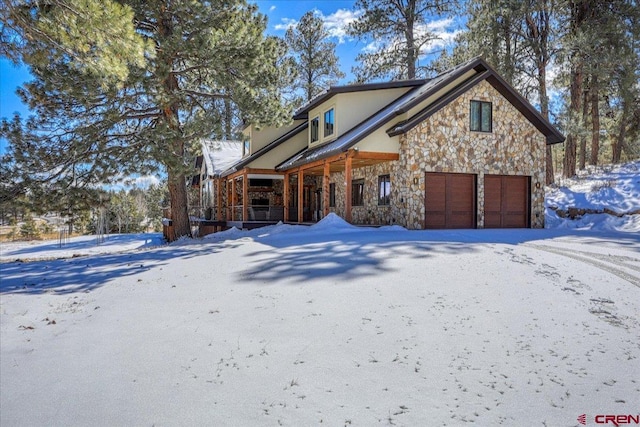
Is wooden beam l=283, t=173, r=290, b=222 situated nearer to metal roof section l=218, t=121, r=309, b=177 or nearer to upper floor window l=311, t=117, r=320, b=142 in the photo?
metal roof section l=218, t=121, r=309, b=177

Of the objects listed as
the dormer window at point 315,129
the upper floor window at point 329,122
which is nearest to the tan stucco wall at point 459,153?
the upper floor window at point 329,122

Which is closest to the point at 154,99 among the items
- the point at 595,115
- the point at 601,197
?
the point at 601,197

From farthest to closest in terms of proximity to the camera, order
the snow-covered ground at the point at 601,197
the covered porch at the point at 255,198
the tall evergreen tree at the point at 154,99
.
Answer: the covered porch at the point at 255,198 → the snow-covered ground at the point at 601,197 → the tall evergreen tree at the point at 154,99

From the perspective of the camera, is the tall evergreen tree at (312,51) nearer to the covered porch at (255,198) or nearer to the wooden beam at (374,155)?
the covered porch at (255,198)

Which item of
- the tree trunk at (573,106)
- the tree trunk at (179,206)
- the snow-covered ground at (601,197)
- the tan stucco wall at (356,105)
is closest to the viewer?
the snow-covered ground at (601,197)

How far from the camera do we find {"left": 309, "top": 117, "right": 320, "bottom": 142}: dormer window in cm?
1877

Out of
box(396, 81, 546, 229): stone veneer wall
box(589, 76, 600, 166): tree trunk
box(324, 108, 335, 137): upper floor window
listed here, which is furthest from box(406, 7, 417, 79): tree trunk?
box(396, 81, 546, 229): stone veneer wall

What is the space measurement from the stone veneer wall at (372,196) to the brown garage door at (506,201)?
11.2 feet

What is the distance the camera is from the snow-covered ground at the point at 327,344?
3174 millimetres

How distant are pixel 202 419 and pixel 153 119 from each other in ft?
46.9

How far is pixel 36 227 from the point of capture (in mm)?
38688

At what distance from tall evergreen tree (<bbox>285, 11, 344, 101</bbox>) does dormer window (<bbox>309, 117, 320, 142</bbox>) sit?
11674 mm

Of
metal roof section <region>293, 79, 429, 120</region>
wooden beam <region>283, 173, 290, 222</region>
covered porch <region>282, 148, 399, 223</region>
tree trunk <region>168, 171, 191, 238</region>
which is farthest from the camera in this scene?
wooden beam <region>283, 173, 290, 222</region>

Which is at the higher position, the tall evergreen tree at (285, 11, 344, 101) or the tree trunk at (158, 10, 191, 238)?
the tall evergreen tree at (285, 11, 344, 101)
